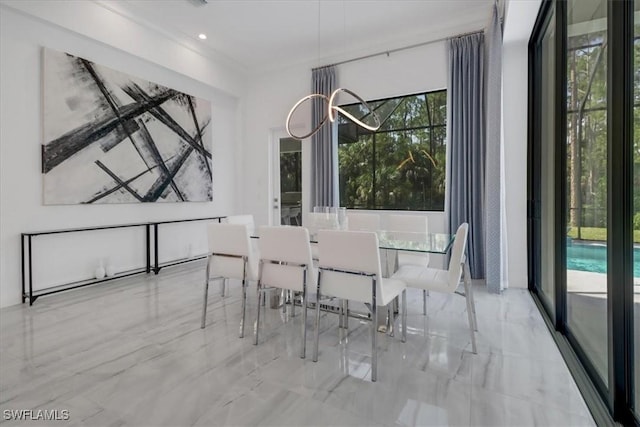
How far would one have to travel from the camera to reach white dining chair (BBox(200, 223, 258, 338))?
2.83m

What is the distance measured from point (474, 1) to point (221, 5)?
3.06 m

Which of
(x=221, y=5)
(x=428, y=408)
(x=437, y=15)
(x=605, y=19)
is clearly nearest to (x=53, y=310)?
(x=428, y=408)

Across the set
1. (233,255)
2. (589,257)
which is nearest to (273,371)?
(233,255)

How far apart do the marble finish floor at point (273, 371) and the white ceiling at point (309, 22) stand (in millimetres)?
3573

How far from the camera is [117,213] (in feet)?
15.0

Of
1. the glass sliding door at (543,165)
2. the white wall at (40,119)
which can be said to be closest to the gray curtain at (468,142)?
the glass sliding door at (543,165)

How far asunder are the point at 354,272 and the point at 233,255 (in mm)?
1152

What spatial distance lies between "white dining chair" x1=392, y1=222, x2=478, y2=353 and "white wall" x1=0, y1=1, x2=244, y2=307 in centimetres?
382

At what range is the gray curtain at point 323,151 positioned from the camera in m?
5.46

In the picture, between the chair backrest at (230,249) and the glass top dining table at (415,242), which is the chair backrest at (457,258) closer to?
the glass top dining table at (415,242)

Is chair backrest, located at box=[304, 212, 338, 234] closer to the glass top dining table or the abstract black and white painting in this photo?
→ the glass top dining table

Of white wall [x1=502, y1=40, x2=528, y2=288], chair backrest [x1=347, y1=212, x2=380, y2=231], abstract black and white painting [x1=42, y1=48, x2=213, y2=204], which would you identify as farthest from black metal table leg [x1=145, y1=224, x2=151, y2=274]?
white wall [x1=502, y1=40, x2=528, y2=288]

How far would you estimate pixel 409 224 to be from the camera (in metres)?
3.75

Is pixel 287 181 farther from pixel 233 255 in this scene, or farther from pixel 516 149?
pixel 516 149
